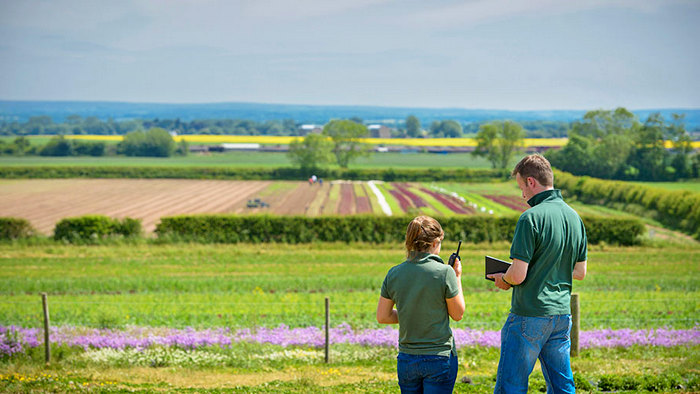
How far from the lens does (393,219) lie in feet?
111

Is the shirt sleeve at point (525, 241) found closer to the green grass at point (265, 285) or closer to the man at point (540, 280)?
the man at point (540, 280)

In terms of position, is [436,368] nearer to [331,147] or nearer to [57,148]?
[331,147]

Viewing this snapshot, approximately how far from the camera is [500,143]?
71.0m

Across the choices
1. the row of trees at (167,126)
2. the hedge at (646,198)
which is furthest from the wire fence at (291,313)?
the row of trees at (167,126)

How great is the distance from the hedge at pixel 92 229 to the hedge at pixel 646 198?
29.0m

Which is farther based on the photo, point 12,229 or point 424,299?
point 12,229

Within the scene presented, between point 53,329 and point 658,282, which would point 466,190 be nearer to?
point 658,282

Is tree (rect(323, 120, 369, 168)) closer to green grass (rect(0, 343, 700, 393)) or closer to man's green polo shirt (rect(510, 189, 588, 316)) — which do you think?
green grass (rect(0, 343, 700, 393))

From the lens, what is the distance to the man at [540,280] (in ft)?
13.9

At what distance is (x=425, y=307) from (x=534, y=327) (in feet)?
2.73

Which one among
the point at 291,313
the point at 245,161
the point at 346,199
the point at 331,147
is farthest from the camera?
the point at 245,161

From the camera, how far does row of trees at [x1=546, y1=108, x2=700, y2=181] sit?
48528mm

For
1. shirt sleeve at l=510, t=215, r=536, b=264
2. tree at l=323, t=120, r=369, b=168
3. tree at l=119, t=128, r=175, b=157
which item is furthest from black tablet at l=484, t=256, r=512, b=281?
tree at l=119, t=128, r=175, b=157

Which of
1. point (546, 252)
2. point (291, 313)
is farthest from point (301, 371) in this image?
point (291, 313)
